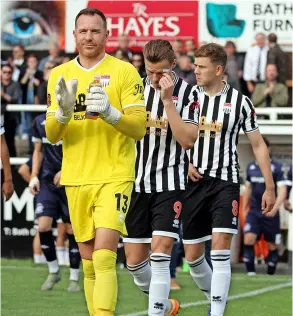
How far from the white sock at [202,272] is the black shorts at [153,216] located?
0.66 m

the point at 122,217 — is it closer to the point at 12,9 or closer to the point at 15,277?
the point at 15,277

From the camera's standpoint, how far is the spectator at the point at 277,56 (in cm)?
1758

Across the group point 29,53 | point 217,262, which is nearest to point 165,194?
point 217,262

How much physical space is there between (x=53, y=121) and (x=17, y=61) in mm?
11209

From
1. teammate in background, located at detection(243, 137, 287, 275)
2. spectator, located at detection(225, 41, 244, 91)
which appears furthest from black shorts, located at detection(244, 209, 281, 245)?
spectator, located at detection(225, 41, 244, 91)

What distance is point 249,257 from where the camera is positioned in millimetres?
15398

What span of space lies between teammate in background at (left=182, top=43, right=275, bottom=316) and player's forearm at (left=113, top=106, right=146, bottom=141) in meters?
1.88

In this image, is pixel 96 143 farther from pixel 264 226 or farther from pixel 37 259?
pixel 37 259

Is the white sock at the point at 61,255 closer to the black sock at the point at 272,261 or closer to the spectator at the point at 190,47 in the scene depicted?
the black sock at the point at 272,261

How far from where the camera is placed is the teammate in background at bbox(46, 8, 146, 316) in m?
7.79

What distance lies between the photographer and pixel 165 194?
30.0 feet

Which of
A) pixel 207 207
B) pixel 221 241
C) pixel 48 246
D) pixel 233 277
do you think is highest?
pixel 207 207

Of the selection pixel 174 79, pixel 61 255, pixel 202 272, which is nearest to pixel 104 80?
pixel 174 79

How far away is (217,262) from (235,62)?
8.92m
